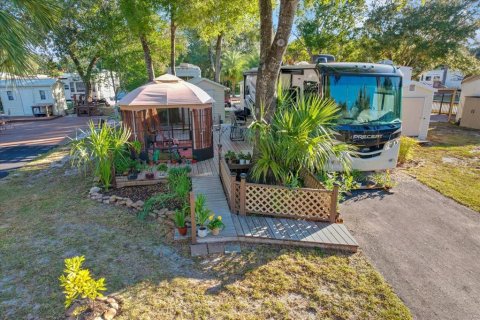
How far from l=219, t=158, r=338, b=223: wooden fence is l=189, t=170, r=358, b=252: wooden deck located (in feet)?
0.46

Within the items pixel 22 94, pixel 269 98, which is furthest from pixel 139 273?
pixel 22 94

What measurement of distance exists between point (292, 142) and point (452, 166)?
788 centimetres

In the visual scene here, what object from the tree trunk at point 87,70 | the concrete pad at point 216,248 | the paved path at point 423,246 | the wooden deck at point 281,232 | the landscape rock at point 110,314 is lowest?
the paved path at point 423,246

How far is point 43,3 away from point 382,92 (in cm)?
761

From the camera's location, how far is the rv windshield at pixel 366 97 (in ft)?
24.0

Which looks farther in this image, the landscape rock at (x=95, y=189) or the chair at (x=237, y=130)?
the chair at (x=237, y=130)

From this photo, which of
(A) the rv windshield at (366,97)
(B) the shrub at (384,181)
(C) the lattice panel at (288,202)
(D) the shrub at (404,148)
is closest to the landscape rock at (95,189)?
(C) the lattice panel at (288,202)

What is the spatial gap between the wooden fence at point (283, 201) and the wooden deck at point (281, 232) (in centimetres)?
14

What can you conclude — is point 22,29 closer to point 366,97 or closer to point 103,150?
point 103,150

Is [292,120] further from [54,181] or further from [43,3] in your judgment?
[54,181]

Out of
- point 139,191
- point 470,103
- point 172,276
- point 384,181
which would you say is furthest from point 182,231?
point 470,103

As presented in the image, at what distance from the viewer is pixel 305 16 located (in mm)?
19578

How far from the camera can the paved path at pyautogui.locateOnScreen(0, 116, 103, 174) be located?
10.5 meters

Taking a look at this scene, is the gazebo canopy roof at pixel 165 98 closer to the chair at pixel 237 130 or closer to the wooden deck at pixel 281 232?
the wooden deck at pixel 281 232
